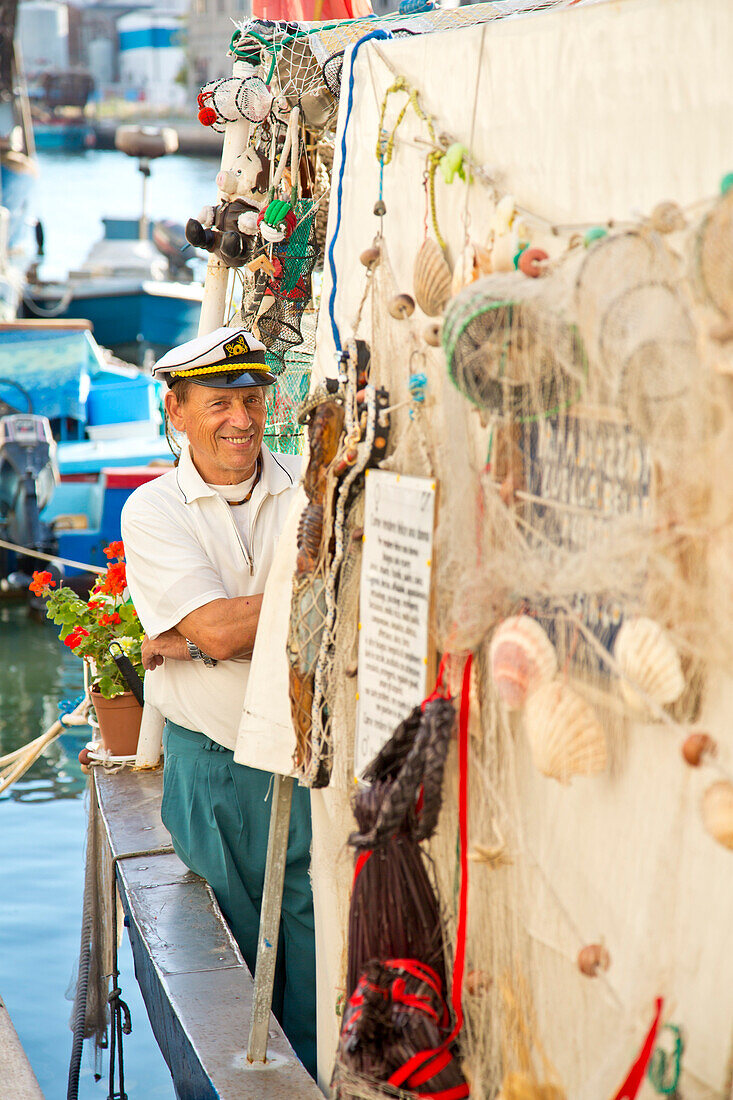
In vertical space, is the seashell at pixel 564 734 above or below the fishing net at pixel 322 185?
below

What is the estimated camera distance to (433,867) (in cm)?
185

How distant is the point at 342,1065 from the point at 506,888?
34cm

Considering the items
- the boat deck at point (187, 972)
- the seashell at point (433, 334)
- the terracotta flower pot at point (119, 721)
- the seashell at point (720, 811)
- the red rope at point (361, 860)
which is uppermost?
the seashell at point (433, 334)

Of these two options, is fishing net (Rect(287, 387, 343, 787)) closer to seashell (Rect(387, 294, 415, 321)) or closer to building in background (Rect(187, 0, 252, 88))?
seashell (Rect(387, 294, 415, 321))

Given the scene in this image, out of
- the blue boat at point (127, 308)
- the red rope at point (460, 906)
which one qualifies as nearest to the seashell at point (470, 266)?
the red rope at point (460, 906)

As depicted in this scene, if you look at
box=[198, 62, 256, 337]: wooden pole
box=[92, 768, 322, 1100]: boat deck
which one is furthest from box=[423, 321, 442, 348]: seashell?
box=[198, 62, 256, 337]: wooden pole

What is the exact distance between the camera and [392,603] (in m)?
1.84

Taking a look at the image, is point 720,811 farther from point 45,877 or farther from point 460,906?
point 45,877

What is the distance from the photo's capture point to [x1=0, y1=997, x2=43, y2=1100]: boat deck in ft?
9.87

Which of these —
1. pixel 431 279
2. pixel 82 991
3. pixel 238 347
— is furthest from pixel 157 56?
pixel 431 279

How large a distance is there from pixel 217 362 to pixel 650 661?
71.7 inches

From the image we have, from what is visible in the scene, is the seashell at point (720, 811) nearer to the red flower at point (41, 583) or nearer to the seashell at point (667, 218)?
the seashell at point (667, 218)

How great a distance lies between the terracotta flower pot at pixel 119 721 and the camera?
14.5ft

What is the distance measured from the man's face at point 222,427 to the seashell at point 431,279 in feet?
4.10
